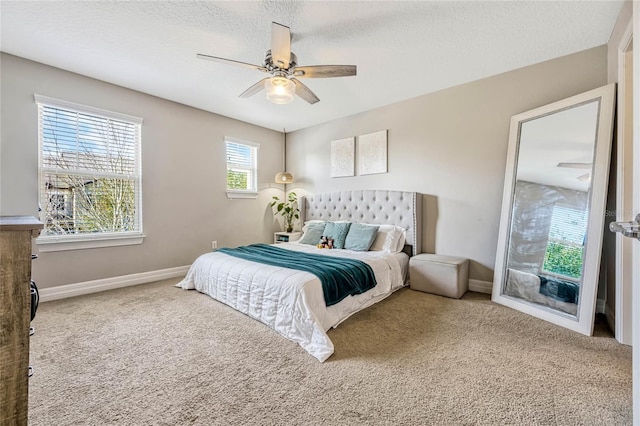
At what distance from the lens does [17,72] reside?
289 cm

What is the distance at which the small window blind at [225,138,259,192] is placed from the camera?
486 centimetres

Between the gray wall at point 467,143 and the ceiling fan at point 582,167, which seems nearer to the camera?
the ceiling fan at point 582,167

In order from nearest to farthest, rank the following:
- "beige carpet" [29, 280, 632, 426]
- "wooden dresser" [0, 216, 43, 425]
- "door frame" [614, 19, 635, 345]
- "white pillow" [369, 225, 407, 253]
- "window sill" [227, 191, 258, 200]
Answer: "wooden dresser" [0, 216, 43, 425] < "beige carpet" [29, 280, 632, 426] < "door frame" [614, 19, 635, 345] < "white pillow" [369, 225, 407, 253] < "window sill" [227, 191, 258, 200]

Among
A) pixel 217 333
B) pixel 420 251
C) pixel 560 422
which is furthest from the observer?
pixel 420 251

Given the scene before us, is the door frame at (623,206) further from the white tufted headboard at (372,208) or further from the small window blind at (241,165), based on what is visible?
the small window blind at (241,165)

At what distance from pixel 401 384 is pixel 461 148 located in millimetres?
2980

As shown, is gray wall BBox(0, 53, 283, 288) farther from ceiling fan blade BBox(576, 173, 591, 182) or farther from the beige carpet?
ceiling fan blade BBox(576, 173, 591, 182)

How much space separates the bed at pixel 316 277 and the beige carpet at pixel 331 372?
131 millimetres

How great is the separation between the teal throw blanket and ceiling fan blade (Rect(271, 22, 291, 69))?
1.82 metres

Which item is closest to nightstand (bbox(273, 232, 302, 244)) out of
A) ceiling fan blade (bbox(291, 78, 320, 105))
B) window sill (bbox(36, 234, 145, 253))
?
window sill (bbox(36, 234, 145, 253))

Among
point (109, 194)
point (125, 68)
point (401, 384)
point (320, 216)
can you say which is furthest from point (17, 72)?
point (401, 384)

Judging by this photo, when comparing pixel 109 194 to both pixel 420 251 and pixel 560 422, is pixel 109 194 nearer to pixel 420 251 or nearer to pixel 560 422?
pixel 420 251

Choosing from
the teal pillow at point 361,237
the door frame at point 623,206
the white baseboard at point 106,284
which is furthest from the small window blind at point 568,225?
the white baseboard at point 106,284

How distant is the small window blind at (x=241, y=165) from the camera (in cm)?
486
